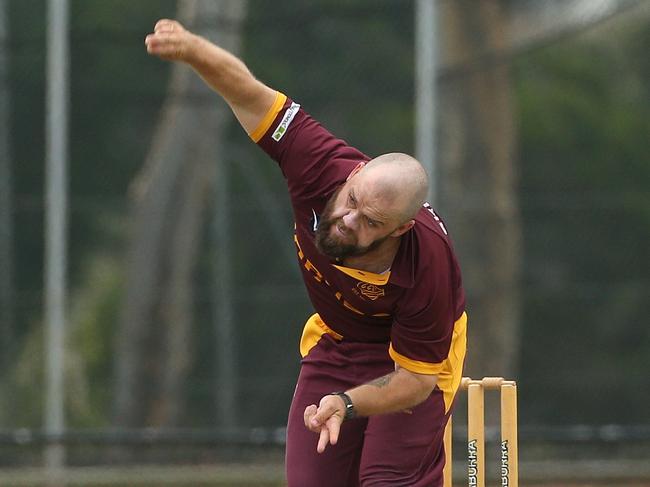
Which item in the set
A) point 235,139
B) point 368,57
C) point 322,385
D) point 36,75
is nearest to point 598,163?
point 368,57

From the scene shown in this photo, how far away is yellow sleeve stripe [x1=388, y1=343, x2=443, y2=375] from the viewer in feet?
15.6

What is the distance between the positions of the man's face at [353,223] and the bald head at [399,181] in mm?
27

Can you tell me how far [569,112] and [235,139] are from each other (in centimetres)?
239

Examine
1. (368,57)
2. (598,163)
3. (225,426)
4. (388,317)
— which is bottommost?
(225,426)

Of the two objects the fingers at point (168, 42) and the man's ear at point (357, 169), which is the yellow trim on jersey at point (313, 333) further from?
the fingers at point (168, 42)

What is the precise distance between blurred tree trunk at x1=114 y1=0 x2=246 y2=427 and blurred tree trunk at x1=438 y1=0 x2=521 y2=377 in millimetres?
1454

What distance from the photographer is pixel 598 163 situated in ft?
32.7

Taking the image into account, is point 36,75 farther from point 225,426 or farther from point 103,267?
point 225,426

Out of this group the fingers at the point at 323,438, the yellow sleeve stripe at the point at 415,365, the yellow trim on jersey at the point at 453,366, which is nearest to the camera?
the fingers at the point at 323,438

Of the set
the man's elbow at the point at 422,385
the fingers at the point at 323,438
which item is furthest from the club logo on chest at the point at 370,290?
the fingers at the point at 323,438

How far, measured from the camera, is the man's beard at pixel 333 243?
4.50m

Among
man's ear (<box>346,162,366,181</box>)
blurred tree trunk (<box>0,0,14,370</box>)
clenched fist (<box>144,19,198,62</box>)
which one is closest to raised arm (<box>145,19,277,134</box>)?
clenched fist (<box>144,19,198,62</box>)

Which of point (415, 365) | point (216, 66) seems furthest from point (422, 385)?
point (216, 66)

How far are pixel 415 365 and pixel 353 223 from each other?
1.91 feet
